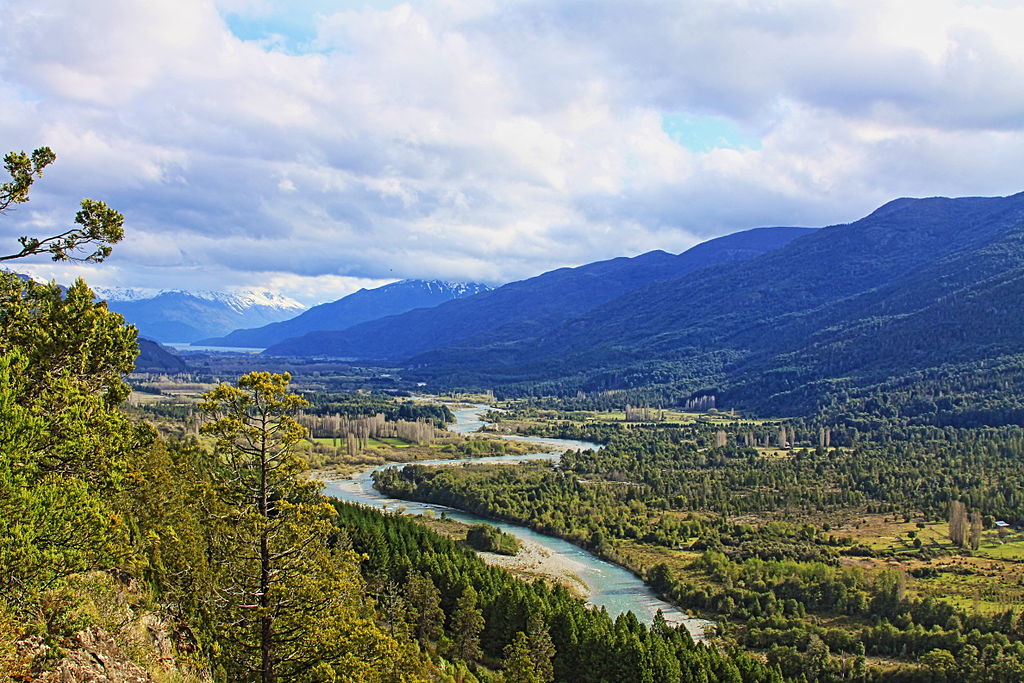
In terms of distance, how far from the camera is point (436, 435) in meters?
179

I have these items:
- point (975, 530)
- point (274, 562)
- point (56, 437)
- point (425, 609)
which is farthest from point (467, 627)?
point (975, 530)

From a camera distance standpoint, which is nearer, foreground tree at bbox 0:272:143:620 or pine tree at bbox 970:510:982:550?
foreground tree at bbox 0:272:143:620

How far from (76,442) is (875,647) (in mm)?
52850

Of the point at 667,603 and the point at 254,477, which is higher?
the point at 254,477

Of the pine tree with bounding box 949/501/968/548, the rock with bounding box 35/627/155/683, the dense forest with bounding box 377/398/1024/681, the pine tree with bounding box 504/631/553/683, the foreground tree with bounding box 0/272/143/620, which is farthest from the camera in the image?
the pine tree with bounding box 949/501/968/548

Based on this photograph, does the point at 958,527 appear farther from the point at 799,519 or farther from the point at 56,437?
the point at 56,437

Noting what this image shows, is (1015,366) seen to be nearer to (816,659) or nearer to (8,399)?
(816,659)

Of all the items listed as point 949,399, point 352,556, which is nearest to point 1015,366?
point 949,399

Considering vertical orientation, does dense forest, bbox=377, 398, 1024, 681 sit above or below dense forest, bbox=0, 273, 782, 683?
below

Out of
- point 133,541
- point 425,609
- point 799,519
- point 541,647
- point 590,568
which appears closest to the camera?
point 133,541

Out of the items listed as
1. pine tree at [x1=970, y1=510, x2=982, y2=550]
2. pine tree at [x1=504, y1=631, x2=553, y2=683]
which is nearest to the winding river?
pine tree at [x1=504, y1=631, x2=553, y2=683]

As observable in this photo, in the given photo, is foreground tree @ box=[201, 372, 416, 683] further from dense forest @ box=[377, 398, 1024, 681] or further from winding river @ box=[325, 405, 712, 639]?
winding river @ box=[325, 405, 712, 639]

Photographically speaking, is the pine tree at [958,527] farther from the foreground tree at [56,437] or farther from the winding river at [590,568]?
the foreground tree at [56,437]

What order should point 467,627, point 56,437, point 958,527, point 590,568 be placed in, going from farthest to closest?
point 958,527 < point 590,568 < point 467,627 < point 56,437
